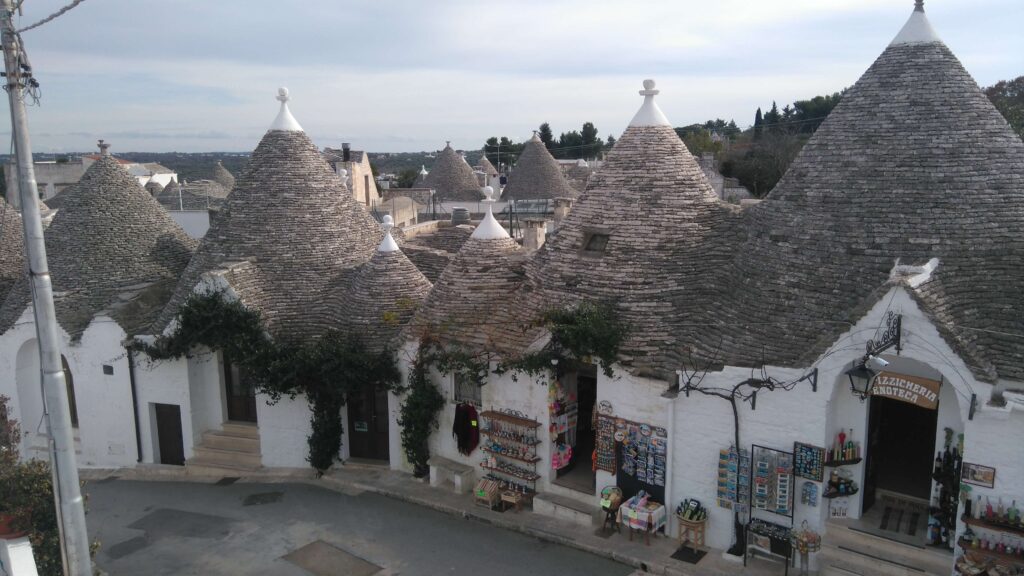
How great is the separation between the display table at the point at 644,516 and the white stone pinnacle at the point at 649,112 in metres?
7.06

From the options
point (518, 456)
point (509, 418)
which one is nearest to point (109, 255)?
point (509, 418)

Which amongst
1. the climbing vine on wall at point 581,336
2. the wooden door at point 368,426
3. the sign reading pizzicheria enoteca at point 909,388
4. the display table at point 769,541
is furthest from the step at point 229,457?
the sign reading pizzicheria enoteca at point 909,388

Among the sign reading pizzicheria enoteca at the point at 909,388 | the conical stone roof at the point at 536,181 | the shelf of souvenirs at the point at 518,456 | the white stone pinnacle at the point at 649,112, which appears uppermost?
the white stone pinnacle at the point at 649,112

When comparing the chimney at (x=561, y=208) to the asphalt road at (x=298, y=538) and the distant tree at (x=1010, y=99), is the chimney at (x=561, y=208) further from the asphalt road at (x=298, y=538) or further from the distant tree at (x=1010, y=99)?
the distant tree at (x=1010, y=99)

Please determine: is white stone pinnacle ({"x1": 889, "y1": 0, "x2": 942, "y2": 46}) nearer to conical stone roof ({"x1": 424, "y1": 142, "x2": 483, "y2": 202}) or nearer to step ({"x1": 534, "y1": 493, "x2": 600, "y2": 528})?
step ({"x1": 534, "y1": 493, "x2": 600, "y2": 528})

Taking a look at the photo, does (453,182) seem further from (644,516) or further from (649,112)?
(644,516)

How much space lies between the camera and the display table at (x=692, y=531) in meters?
12.4

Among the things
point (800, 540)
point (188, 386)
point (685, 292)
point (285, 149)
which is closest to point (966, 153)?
point (685, 292)

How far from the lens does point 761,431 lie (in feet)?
38.9

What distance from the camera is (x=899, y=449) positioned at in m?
13.6

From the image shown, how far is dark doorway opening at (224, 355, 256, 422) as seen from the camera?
18016 mm

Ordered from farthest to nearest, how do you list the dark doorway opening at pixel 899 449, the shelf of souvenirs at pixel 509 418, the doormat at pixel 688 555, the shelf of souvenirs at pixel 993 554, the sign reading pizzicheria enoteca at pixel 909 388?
the shelf of souvenirs at pixel 509 418 → the doormat at pixel 688 555 → the dark doorway opening at pixel 899 449 → the sign reading pizzicheria enoteca at pixel 909 388 → the shelf of souvenirs at pixel 993 554

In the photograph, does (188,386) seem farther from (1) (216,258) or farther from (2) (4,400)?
(2) (4,400)

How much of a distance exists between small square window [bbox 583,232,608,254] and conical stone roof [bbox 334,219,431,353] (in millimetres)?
4011
